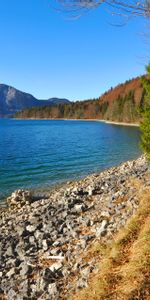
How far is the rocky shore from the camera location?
830cm

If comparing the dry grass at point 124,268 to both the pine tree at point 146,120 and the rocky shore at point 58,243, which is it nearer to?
the rocky shore at point 58,243

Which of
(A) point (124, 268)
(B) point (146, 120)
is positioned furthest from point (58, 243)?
(B) point (146, 120)

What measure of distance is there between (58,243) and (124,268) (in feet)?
12.7

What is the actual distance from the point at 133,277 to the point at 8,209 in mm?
14876

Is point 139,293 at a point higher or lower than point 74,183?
higher

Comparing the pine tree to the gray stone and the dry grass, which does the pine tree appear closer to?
the gray stone

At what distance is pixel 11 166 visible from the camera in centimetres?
3725

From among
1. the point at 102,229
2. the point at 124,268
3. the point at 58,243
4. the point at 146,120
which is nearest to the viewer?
the point at 124,268

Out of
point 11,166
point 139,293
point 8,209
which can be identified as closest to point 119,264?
point 139,293

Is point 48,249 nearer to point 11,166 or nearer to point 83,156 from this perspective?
point 11,166

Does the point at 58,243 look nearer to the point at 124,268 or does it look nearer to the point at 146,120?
the point at 124,268

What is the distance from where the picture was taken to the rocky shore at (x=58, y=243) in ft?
27.2

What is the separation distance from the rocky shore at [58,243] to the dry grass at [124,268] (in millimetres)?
500

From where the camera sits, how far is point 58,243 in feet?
35.5
